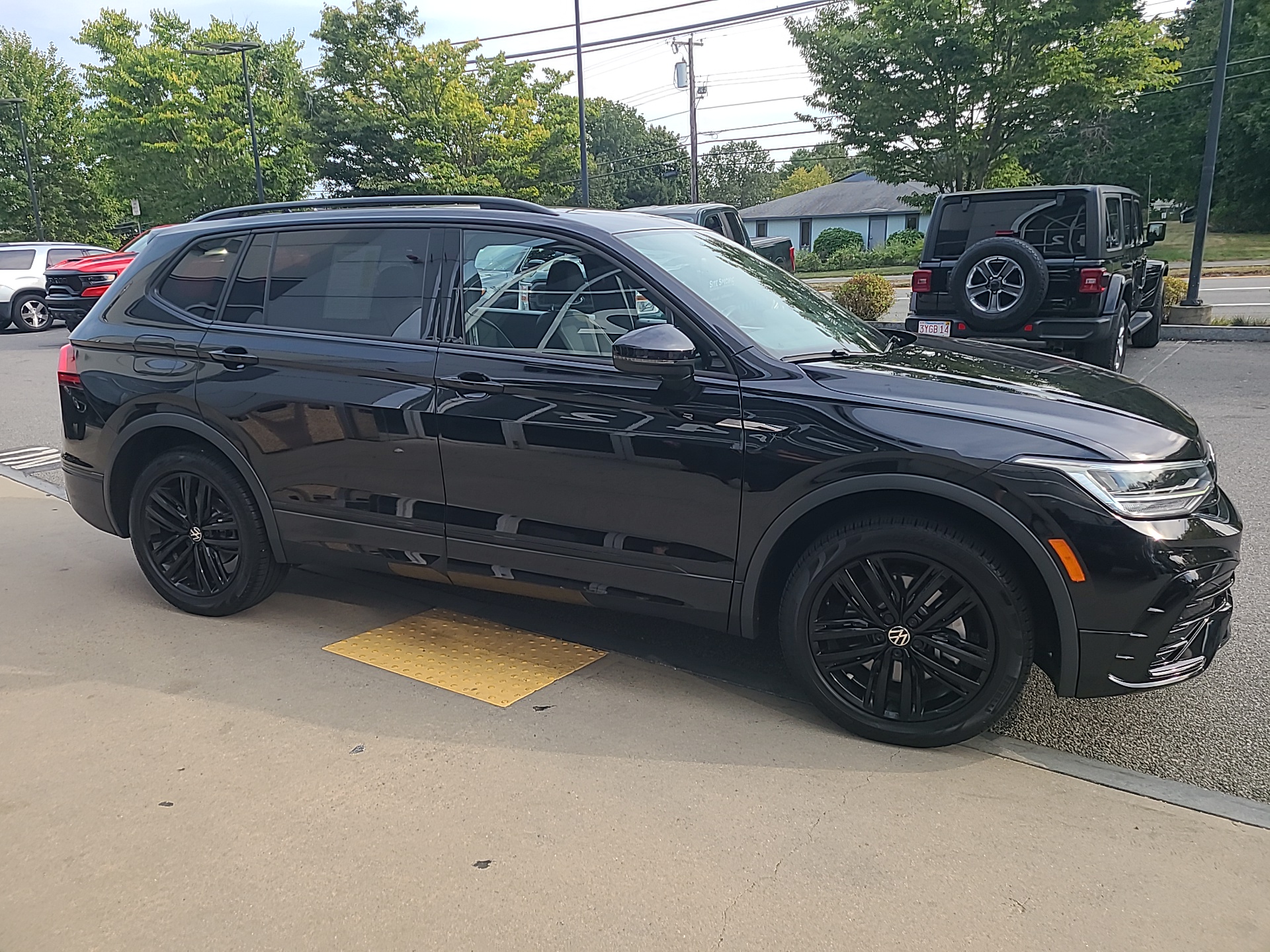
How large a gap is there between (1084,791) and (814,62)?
791 inches

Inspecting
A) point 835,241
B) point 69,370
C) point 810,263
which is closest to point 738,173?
point 835,241

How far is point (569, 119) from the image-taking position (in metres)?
37.5

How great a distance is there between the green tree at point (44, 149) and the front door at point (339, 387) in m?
43.6

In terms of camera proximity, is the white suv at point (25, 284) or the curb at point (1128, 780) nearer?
the curb at point (1128, 780)

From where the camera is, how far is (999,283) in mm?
8305

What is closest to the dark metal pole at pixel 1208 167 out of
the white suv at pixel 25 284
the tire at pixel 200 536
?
the tire at pixel 200 536

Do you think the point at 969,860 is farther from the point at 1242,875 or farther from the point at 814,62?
the point at 814,62

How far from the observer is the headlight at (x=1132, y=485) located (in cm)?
278

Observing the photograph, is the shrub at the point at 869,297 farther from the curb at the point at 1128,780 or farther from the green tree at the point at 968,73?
the curb at the point at 1128,780

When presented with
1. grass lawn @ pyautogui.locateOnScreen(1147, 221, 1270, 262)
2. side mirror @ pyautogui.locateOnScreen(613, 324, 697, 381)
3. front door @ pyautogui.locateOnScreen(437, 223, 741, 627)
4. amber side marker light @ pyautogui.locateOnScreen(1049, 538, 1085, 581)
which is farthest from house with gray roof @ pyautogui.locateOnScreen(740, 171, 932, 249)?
amber side marker light @ pyautogui.locateOnScreen(1049, 538, 1085, 581)

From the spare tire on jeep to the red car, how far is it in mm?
14419

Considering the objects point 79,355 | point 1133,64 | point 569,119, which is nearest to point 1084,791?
point 79,355

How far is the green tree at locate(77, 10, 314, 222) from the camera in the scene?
33094 millimetres

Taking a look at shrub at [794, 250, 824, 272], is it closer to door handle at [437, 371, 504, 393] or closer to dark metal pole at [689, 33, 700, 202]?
dark metal pole at [689, 33, 700, 202]
